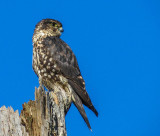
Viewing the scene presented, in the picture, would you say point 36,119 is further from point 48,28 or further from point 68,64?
point 48,28

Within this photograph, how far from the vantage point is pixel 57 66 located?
561 cm

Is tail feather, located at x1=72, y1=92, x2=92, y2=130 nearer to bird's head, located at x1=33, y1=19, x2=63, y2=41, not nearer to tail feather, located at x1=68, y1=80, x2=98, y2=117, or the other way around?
tail feather, located at x1=68, y1=80, x2=98, y2=117

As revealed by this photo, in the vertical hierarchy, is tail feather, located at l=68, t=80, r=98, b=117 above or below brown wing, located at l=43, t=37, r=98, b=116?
below

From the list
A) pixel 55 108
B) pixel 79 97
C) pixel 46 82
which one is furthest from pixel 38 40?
pixel 55 108

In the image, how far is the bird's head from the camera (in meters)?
6.10

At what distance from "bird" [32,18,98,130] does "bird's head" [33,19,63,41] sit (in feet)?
0.22

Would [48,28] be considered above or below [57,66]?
above

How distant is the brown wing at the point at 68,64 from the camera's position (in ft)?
18.1

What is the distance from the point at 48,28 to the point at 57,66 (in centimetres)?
100

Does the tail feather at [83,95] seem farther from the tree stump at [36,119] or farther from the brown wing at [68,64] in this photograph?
the tree stump at [36,119]

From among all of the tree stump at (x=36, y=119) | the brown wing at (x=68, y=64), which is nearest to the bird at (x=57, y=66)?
the brown wing at (x=68, y=64)

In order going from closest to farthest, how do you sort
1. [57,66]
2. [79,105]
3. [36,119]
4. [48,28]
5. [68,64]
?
[36,119] → [79,105] → [57,66] → [68,64] → [48,28]

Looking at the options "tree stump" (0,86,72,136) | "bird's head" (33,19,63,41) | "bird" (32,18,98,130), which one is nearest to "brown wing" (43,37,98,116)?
"bird" (32,18,98,130)

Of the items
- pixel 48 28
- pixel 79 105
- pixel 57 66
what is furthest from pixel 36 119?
pixel 48 28
